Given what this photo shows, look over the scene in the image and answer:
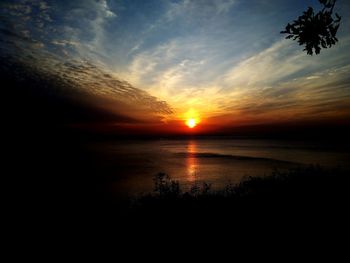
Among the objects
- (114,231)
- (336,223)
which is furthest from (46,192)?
(336,223)

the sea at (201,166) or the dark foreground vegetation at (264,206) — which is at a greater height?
the dark foreground vegetation at (264,206)

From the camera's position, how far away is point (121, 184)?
899 inches

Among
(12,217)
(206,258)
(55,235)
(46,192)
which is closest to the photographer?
(206,258)

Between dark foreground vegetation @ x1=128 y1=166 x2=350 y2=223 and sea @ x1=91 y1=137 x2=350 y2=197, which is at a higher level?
dark foreground vegetation @ x1=128 y1=166 x2=350 y2=223

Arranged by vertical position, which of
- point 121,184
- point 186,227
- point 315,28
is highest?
point 315,28

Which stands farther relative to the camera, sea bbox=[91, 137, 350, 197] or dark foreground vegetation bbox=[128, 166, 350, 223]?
sea bbox=[91, 137, 350, 197]

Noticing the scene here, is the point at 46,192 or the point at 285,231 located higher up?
the point at 285,231

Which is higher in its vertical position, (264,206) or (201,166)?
(264,206)

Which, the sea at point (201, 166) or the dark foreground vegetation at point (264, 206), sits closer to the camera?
the dark foreground vegetation at point (264, 206)

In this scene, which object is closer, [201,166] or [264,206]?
[264,206]

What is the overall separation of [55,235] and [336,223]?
1294cm

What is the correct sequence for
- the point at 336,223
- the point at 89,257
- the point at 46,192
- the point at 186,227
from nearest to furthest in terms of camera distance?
the point at 89,257, the point at 336,223, the point at 186,227, the point at 46,192

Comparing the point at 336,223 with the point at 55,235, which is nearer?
the point at 336,223

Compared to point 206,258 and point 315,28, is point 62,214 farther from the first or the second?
point 315,28
